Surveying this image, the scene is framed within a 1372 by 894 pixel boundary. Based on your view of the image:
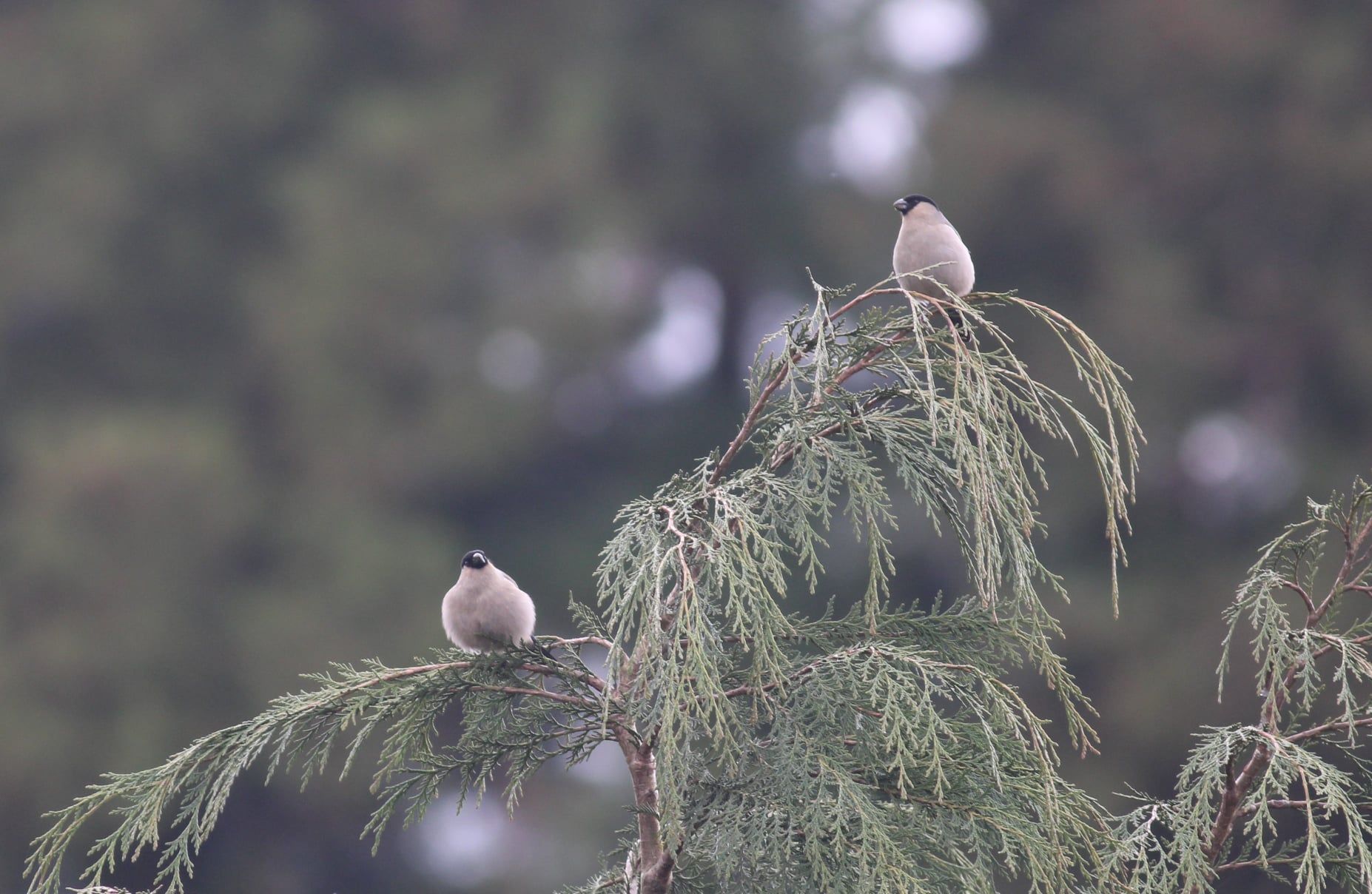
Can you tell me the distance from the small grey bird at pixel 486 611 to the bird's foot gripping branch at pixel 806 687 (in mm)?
897

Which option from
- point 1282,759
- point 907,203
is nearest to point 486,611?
point 907,203

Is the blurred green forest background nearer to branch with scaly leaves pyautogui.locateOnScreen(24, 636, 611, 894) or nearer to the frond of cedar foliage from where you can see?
the frond of cedar foliage

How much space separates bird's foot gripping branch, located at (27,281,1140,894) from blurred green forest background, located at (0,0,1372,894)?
616cm

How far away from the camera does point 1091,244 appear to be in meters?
10.0

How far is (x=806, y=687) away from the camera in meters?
2.20

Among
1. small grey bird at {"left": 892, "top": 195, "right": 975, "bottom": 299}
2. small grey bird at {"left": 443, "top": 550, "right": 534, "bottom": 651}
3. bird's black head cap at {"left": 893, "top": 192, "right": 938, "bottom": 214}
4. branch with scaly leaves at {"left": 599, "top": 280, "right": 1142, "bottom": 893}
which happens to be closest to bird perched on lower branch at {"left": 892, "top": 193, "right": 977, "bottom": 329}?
small grey bird at {"left": 892, "top": 195, "right": 975, "bottom": 299}

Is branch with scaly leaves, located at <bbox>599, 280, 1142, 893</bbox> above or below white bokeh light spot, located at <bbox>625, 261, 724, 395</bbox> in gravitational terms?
below

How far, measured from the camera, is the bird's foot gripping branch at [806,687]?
2055mm

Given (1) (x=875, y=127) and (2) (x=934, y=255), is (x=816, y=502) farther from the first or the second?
(1) (x=875, y=127)

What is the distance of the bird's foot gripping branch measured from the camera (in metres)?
2.05

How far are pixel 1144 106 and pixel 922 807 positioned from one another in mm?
9617

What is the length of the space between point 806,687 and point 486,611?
1422 mm

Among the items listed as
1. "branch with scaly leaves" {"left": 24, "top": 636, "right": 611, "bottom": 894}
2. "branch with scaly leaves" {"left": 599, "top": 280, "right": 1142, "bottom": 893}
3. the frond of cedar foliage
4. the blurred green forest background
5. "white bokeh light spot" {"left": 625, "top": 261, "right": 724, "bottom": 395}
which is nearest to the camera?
"branch with scaly leaves" {"left": 599, "top": 280, "right": 1142, "bottom": 893}

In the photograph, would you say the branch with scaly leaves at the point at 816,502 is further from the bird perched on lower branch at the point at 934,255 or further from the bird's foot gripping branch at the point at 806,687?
the bird perched on lower branch at the point at 934,255
